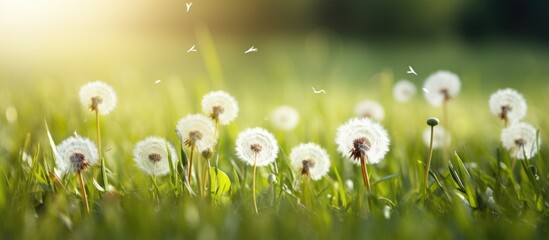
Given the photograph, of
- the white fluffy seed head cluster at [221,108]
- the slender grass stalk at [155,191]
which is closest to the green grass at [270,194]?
the slender grass stalk at [155,191]

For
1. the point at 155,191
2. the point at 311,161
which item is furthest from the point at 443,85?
the point at 155,191

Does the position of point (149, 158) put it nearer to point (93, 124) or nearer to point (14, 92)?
point (93, 124)

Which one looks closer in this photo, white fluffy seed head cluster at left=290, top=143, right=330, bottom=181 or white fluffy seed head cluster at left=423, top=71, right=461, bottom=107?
white fluffy seed head cluster at left=290, top=143, right=330, bottom=181

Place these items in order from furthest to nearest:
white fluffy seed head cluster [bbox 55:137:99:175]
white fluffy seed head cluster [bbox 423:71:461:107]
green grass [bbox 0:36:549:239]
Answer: white fluffy seed head cluster [bbox 423:71:461:107]
white fluffy seed head cluster [bbox 55:137:99:175]
green grass [bbox 0:36:549:239]

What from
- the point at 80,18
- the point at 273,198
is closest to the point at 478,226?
the point at 273,198

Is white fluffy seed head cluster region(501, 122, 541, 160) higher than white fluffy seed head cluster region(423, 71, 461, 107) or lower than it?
lower

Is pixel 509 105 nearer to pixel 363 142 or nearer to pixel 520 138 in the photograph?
pixel 520 138

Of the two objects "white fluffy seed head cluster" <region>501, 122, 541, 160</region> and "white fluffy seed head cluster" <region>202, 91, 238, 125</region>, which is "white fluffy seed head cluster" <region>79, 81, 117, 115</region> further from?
"white fluffy seed head cluster" <region>501, 122, 541, 160</region>

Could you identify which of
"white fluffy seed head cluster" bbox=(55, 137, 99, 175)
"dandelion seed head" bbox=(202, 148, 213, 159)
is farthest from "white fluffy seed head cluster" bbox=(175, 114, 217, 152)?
"white fluffy seed head cluster" bbox=(55, 137, 99, 175)
